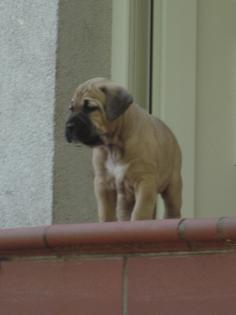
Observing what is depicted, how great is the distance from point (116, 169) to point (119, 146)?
0.09m

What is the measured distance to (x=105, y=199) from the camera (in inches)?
142

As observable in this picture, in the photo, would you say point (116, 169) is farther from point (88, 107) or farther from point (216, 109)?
point (216, 109)

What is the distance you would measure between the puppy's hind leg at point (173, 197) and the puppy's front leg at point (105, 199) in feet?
0.95

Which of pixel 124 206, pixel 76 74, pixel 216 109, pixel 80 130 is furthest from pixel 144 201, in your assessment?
pixel 216 109

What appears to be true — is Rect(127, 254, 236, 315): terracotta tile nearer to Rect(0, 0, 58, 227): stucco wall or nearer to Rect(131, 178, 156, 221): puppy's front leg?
Rect(131, 178, 156, 221): puppy's front leg

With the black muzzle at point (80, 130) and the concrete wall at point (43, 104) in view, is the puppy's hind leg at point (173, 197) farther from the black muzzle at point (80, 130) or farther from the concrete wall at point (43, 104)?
the black muzzle at point (80, 130)

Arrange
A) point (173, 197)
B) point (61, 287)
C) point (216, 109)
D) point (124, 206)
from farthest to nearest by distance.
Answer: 1. point (216, 109)
2. point (173, 197)
3. point (124, 206)
4. point (61, 287)

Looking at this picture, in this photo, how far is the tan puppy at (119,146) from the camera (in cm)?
343

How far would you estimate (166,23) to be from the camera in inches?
183

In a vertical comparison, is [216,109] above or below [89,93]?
below

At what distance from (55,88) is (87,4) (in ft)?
1.56

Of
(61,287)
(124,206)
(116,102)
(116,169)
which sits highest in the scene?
(116,102)

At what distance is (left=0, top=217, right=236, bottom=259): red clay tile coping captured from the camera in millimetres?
2660

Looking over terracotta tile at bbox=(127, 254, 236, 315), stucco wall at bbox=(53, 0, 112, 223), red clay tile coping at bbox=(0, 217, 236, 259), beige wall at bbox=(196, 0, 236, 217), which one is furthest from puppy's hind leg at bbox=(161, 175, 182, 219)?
terracotta tile at bbox=(127, 254, 236, 315)
